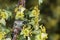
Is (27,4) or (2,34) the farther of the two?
(27,4)

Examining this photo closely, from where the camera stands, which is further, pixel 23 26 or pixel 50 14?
pixel 50 14

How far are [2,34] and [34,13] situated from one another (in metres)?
0.35

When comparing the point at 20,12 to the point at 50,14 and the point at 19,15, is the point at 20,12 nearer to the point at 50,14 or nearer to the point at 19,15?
the point at 19,15

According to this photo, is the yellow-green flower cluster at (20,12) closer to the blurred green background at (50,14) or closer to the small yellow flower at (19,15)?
the small yellow flower at (19,15)

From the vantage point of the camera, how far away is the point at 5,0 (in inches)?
115

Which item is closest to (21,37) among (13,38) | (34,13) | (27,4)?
(13,38)

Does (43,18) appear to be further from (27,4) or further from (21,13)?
(21,13)

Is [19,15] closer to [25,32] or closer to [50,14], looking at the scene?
[25,32]

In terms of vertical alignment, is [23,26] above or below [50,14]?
below

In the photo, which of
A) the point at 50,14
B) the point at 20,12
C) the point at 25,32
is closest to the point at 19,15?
the point at 20,12

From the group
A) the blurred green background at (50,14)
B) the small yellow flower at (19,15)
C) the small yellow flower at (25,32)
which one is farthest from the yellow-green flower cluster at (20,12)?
the blurred green background at (50,14)

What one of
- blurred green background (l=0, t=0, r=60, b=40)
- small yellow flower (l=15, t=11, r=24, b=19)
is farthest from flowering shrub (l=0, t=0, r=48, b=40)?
blurred green background (l=0, t=0, r=60, b=40)

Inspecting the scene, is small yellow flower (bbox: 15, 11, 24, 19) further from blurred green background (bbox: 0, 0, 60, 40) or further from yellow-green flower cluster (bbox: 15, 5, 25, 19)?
blurred green background (bbox: 0, 0, 60, 40)

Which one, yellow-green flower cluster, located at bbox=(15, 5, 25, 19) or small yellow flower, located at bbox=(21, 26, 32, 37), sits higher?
yellow-green flower cluster, located at bbox=(15, 5, 25, 19)
